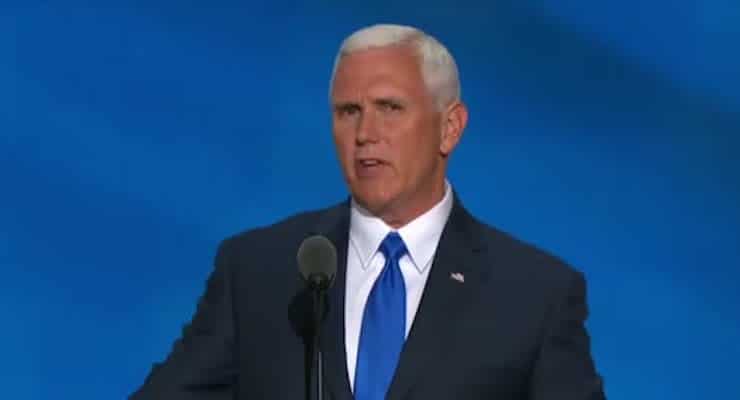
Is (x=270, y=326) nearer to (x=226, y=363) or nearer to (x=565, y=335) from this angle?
(x=226, y=363)

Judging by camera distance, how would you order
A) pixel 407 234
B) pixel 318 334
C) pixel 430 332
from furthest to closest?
pixel 407 234 → pixel 430 332 → pixel 318 334

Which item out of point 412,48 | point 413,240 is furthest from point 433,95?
point 413,240

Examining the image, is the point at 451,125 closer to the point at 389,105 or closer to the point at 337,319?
the point at 389,105

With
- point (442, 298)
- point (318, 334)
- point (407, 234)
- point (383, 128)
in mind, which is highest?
point (383, 128)

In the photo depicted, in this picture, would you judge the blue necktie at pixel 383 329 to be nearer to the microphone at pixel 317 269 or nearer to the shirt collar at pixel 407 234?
the shirt collar at pixel 407 234

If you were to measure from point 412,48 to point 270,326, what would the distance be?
0.42 metres

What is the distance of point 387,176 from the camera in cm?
179

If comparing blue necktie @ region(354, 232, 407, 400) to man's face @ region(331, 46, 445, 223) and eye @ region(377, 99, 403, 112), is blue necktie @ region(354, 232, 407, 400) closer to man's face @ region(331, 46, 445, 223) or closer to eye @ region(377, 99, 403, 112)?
man's face @ region(331, 46, 445, 223)

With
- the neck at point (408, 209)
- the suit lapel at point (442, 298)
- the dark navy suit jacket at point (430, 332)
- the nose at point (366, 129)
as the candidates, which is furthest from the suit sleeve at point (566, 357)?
the nose at point (366, 129)

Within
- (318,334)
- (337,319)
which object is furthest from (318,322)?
(337,319)

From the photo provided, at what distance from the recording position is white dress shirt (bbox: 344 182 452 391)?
181 cm

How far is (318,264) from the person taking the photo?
153cm

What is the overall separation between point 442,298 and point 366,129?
0.81ft

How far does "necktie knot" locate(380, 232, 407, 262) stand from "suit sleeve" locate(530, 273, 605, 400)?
0.22 m
